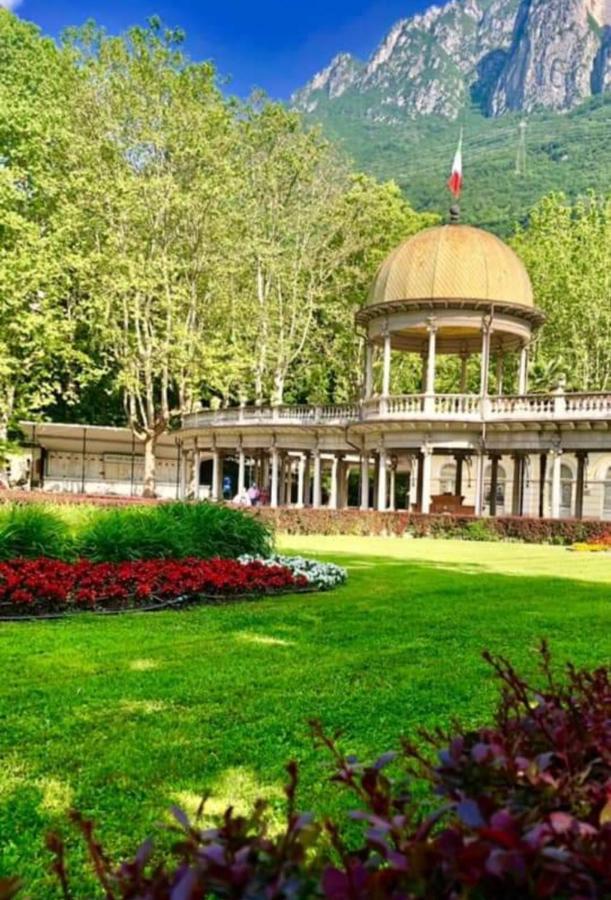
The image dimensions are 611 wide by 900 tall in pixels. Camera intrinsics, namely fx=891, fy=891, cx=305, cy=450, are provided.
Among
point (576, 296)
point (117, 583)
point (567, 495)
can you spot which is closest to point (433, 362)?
point (576, 296)

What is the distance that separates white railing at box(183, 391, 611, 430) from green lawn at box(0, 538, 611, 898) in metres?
18.2

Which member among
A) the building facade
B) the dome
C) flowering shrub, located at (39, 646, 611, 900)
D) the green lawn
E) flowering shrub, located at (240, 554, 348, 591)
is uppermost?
the dome

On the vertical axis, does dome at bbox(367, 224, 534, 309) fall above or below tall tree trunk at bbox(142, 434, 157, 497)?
above

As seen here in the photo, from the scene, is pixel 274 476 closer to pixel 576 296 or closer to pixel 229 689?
pixel 576 296

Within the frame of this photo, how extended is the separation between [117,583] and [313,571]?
3.17 metres

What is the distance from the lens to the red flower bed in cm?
1057

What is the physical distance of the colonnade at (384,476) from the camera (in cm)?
3222

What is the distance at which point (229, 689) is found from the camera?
6867 millimetres

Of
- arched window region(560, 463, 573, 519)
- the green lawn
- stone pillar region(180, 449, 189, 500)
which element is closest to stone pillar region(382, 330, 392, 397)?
stone pillar region(180, 449, 189, 500)

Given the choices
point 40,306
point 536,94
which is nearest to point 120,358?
point 40,306

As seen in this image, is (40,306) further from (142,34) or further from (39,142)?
(142,34)

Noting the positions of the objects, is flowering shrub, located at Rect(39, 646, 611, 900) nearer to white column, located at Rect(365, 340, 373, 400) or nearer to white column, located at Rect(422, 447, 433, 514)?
white column, located at Rect(422, 447, 433, 514)

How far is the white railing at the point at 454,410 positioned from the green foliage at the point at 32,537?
2106 centimetres

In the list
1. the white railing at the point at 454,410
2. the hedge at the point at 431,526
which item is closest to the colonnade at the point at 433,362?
the white railing at the point at 454,410
